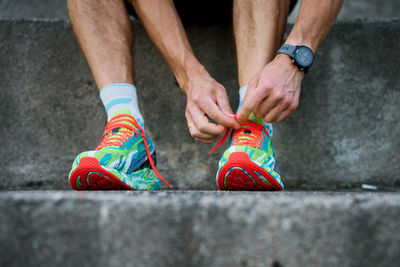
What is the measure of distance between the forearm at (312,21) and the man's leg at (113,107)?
464 millimetres

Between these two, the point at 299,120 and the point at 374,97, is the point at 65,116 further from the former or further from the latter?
the point at 374,97

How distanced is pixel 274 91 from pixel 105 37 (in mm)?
535

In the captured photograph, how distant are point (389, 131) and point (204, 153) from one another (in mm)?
744

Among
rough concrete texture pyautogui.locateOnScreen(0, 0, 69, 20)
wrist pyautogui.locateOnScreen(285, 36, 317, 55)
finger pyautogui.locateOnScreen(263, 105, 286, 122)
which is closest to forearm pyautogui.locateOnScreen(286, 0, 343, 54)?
wrist pyautogui.locateOnScreen(285, 36, 317, 55)

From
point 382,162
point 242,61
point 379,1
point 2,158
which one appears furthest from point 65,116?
point 379,1

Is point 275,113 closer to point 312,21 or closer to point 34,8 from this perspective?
point 312,21

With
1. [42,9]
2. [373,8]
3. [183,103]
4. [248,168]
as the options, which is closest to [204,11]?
[183,103]

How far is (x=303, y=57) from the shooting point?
71 centimetres

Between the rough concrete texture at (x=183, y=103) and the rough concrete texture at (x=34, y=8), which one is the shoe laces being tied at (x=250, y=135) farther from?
the rough concrete texture at (x=34, y=8)

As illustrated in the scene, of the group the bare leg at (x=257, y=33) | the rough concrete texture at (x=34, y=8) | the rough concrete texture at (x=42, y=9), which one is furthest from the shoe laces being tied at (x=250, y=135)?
the rough concrete texture at (x=34, y=8)

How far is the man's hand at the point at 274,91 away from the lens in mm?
655

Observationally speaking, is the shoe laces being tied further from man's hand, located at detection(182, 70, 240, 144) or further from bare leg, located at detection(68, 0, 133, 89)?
bare leg, located at detection(68, 0, 133, 89)

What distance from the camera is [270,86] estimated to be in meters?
0.65

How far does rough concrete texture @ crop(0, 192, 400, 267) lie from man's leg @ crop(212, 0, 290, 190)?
0.82ft
